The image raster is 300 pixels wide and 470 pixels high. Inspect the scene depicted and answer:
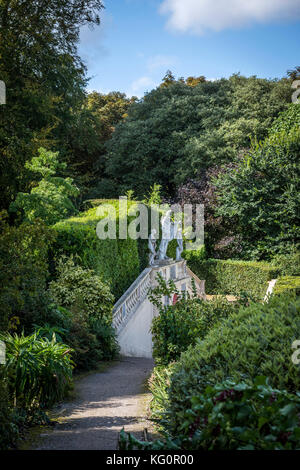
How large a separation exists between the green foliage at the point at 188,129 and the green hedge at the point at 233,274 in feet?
19.9

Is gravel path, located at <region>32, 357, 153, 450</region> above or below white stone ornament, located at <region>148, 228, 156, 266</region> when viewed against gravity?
below

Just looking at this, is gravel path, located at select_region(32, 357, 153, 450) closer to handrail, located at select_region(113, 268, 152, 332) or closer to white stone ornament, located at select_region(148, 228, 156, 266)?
handrail, located at select_region(113, 268, 152, 332)

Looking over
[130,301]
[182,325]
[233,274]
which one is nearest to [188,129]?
[233,274]

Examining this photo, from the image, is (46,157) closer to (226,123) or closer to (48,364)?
(48,364)

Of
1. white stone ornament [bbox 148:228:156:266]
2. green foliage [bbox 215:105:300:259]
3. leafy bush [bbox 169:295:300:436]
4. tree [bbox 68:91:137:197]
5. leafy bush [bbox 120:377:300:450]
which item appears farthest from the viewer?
tree [bbox 68:91:137:197]

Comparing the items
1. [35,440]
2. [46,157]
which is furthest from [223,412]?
[46,157]

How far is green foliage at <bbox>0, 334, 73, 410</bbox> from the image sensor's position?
570 centimetres

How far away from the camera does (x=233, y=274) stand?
79.3ft

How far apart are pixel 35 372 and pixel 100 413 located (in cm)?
104

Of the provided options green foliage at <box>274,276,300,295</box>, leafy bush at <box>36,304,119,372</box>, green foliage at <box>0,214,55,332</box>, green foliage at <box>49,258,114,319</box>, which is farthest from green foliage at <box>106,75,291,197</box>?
green foliage at <box>0,214,55,332</box>

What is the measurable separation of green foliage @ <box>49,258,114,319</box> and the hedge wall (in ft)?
3.05

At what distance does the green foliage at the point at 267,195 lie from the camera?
24.1 metres

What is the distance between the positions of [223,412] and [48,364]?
161 inches

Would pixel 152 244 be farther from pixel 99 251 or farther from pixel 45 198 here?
pixel 45 198
